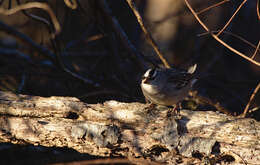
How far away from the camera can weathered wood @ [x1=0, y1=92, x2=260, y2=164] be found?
2666 mm

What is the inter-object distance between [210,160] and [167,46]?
296 centimetres

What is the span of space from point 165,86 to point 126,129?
0.95 m

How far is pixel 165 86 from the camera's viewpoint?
11.7 ft

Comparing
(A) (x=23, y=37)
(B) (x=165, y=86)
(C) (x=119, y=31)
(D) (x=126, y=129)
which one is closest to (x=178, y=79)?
(B) (x=165, y=86)

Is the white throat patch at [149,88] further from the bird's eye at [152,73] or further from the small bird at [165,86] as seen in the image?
the bird's eye at [152,73]

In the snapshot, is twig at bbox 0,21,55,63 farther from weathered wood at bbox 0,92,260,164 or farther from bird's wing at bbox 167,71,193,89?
bird's wing at bbox 167,71,193,89

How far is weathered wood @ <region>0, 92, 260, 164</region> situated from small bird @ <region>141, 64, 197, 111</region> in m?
0.31

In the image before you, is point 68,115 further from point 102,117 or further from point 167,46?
point 167,46

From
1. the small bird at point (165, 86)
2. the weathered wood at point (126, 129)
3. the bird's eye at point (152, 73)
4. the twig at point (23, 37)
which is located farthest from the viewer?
the twig at point (23, 37)

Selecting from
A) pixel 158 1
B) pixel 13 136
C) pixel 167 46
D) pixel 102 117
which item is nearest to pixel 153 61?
pixel 167 46

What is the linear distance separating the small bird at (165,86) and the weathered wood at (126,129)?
31 centimetres

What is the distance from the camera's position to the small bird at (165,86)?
342 centimetres

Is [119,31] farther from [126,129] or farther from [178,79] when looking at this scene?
[126,129]

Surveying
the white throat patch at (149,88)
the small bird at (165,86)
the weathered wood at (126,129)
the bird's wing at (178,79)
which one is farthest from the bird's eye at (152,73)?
the weathered wood at (126,129)
